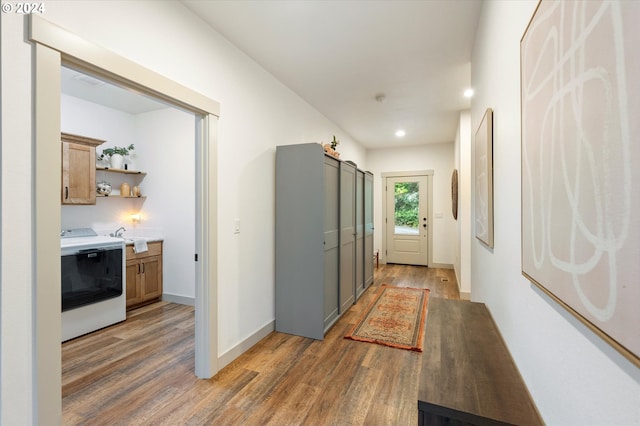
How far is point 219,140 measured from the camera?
2430 millimetres

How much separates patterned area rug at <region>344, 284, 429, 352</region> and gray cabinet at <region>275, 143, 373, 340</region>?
418mm

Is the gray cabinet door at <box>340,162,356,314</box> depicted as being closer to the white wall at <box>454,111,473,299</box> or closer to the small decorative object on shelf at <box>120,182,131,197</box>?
the white wall at <box>454,111,473,299</box>

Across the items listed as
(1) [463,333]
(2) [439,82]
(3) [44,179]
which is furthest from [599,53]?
(2) [439,82]

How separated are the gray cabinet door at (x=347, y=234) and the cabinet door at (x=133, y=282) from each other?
2686 millimetres

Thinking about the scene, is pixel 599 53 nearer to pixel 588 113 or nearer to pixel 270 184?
pixel 588 113

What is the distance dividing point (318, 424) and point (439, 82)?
348 centimetres

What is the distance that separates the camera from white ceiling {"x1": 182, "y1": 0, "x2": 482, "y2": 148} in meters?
2.12

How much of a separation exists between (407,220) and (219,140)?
5.28m

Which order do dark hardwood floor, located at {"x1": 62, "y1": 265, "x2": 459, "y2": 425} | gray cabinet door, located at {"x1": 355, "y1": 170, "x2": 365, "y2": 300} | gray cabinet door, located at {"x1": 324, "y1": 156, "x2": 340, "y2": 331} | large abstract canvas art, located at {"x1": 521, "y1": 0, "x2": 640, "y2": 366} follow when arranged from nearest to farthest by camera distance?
1. large abstract canvas art, located at {"x1": 521, "y1": 0, "x2": 640, "y2": 366}
2. dark hardwood floor, located at {"x1": 62, "y1": 265, "x2": 459, "y2": 425}
3. gray cabinet door, located at {"x1": 324, "y1": 156, "x2": 340, "y2": 331}
4. gray cabinet door, located at {"x1": 355, "y1": 170, "x2": 365, "y2": 300}

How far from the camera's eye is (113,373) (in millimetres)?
2344

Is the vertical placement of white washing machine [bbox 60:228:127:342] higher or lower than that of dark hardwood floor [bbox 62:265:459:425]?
higher

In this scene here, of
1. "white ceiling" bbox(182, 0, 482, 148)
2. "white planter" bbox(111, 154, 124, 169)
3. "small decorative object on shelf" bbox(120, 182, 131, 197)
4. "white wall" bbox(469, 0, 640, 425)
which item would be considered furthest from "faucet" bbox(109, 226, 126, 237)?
"white wall" bbox(469, 0, 640, 425)

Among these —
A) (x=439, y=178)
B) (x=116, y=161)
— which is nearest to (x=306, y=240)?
(x=116, y=161)

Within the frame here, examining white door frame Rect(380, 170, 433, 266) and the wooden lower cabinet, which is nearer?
the wooden lower cabinet
